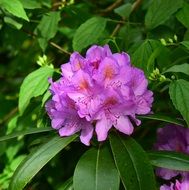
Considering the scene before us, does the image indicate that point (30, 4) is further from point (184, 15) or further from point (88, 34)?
point (184, 15)

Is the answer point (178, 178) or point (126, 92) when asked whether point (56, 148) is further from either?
point (178, 178)

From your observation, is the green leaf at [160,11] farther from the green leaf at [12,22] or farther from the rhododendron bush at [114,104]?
the green leaf at [12,22]

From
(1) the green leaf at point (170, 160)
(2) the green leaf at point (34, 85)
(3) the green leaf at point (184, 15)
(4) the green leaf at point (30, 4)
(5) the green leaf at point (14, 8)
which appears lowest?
(1) the green leaf at point (170, 160)

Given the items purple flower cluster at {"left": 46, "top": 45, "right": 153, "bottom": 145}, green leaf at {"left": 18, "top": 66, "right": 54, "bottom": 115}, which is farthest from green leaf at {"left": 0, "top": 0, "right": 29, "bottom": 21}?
purple flower cluster at {"left": 46, "top": 45, "right": 153, "bottom": 145}

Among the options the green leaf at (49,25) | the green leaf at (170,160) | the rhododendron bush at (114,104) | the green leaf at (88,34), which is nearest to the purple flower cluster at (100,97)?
the rhododendron bush at (114,104)

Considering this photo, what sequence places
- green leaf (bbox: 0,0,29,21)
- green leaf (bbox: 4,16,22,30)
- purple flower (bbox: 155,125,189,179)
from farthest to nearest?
green leaf (bbox: 4,16,22,30)
green leaf (bbox: 0,0,29,21)
purple flower (bbox: 155,125,189,179)

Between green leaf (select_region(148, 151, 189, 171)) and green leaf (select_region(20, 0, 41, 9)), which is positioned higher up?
green leaf (select_region(20, 0, 41, 9))

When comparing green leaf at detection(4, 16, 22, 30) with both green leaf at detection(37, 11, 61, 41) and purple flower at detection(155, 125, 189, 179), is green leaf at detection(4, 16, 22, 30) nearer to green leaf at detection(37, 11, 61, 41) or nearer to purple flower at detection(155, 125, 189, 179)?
green leaf at detection(37, 11, 61, 41)
